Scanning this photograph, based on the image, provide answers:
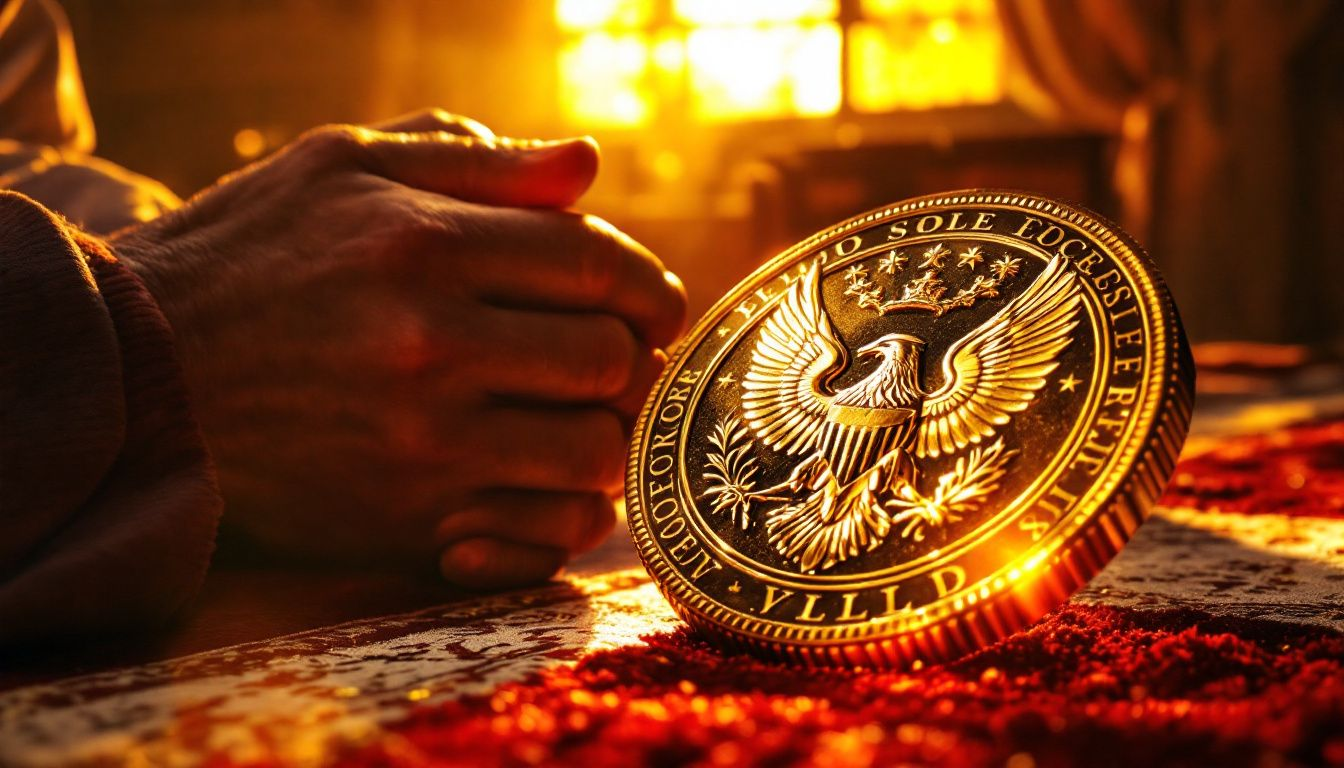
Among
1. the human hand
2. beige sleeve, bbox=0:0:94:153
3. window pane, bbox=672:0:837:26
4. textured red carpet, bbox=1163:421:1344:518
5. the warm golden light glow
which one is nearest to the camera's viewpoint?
the human hand

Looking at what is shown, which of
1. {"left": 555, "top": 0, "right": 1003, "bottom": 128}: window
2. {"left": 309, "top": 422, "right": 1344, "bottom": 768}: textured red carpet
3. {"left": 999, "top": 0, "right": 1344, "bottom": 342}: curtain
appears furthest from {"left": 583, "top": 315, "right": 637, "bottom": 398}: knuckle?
{"left": 555, "top": 0, "right": 1003, "bottom": 128}: window

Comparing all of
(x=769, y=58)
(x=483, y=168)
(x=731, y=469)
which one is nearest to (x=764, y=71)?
(x=769, y=58)

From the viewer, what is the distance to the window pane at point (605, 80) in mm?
11227

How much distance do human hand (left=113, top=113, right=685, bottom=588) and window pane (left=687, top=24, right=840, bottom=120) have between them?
1000 cm

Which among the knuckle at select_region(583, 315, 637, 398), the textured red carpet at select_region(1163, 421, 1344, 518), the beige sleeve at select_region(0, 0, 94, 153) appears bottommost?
the textured red carpet at select_region(1163, 421, 1344, 518)

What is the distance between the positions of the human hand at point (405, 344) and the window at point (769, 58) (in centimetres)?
984

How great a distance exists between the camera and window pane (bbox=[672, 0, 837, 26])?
34.8 feet

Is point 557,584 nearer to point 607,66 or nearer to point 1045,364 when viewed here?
point 1045,364

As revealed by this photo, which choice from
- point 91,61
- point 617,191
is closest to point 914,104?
point 617,191

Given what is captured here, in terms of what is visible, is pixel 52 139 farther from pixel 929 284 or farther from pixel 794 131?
pixel 794 131

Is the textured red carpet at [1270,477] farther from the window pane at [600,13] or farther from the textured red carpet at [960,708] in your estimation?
the window pane at [600,13]

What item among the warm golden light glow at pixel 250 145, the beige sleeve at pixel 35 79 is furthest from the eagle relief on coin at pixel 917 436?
the warm golden light glow at pixel 250 145

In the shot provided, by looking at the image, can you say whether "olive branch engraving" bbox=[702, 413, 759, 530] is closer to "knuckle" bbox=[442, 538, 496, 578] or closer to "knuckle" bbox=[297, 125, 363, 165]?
"knuckle" bbox=[442, 538, 496, 578]

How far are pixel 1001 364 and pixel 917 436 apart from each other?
75 millimetres
